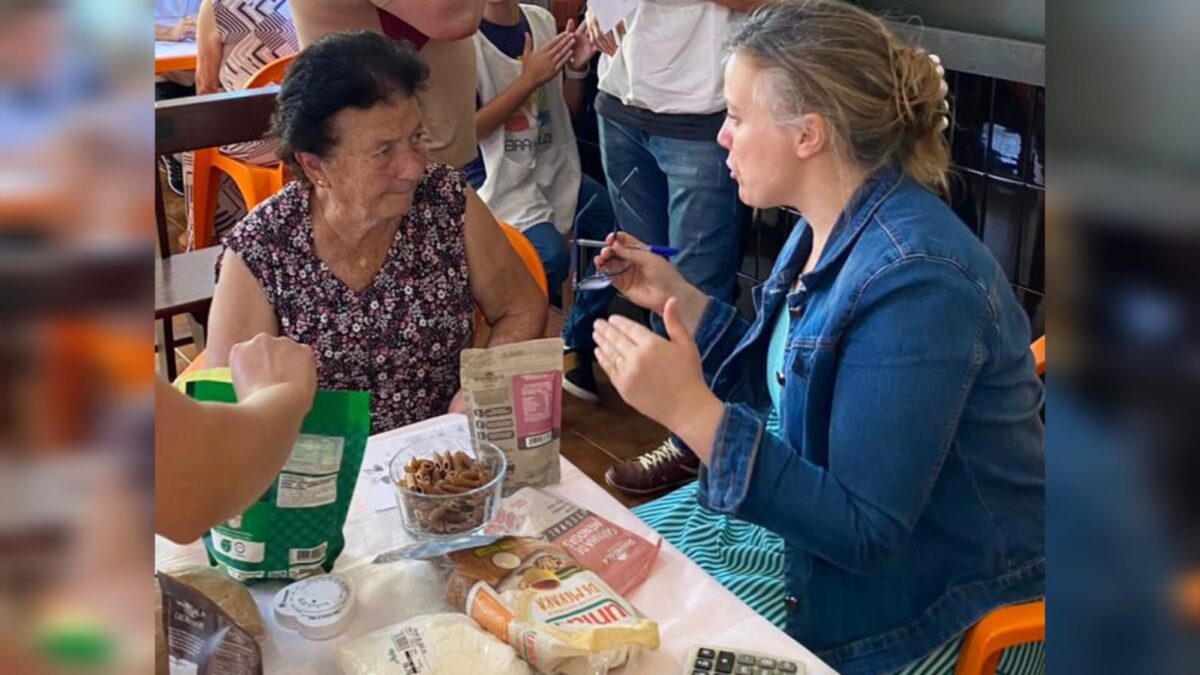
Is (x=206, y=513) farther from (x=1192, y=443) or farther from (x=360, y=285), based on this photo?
(x=360, y=285)

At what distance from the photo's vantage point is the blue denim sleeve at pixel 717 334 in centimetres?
170

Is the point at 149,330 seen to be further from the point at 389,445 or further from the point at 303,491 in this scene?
the point at 389,445

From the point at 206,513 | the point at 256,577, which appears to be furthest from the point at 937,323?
the point at 206,513

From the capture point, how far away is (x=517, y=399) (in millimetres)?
1347

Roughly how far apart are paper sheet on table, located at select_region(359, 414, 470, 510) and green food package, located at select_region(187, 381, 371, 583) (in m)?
0.19

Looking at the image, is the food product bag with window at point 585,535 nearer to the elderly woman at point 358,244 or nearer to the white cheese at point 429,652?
the white cheese at point 429,652

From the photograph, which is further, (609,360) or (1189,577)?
(609,360)

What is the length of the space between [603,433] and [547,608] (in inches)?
81.5

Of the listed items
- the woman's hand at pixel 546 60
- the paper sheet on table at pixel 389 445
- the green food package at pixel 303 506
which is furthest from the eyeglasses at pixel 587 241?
the green food package at pixel 303 506

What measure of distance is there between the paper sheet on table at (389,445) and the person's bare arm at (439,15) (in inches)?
32.5

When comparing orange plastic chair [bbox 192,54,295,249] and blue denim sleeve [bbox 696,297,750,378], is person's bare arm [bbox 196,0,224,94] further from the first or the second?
blue denim sleeve [bbox 696,297,750,378]

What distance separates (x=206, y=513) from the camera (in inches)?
23.6

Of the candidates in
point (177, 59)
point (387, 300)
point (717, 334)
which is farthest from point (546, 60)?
point (177, 59)

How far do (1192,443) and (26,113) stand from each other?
7.9 inches
